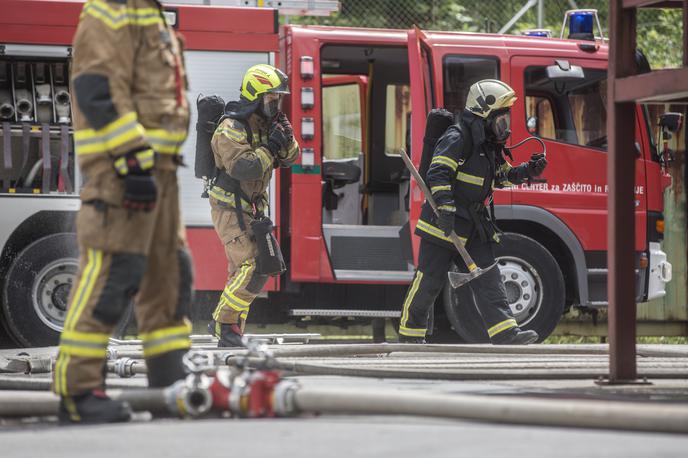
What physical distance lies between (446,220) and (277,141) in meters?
1.16

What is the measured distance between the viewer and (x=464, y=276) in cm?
872

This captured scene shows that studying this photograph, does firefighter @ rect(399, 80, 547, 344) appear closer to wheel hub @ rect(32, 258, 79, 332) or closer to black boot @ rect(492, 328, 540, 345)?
black boot @ rect(492, 328, 540, 345)

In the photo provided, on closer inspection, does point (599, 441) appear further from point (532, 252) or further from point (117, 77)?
point (532, 252)

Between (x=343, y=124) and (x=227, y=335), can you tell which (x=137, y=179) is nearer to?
(x=227, y=335)

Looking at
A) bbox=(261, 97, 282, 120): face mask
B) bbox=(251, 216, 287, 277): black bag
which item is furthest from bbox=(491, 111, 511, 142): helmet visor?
bbox=(251, 216, 287, 277): black bag

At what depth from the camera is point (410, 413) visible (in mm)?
4520

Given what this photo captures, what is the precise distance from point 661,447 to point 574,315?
7.73 metres

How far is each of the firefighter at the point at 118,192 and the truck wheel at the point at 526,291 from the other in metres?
5.01

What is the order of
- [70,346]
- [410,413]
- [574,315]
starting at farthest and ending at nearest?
[574,315], [70,346], [410,413]

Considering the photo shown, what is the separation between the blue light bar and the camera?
1045cm

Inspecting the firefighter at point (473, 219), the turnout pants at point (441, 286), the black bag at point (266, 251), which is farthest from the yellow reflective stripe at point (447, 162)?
the black bag at point (266, 251)

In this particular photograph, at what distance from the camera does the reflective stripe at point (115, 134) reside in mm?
4852

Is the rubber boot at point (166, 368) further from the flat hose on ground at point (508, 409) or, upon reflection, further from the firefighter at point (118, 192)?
the flat hose on ground at point (508, 409)

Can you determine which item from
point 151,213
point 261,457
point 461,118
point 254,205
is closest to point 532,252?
point 461,118
